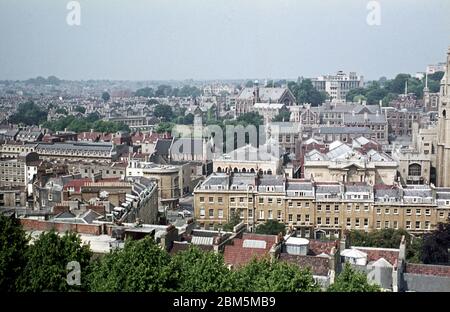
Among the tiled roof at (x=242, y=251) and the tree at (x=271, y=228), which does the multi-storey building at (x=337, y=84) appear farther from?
the tiled roof at (x=242, y=251)

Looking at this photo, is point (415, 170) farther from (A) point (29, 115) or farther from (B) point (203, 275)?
(A) point (29, 115)

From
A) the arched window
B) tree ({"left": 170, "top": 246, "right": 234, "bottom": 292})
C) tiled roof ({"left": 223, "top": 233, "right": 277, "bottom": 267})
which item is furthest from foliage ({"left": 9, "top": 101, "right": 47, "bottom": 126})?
tree ({"left": 170, "top": 246, "right": 234, "bottom": 292})

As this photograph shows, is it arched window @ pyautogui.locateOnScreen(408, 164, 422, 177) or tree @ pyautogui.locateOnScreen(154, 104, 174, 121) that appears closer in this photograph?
arched window @ pyautogui.locateOnScreen(408, 164, 422, 177)

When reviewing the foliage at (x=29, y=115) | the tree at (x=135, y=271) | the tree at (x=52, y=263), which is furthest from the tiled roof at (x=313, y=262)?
the foliage at (x=29, y=115)

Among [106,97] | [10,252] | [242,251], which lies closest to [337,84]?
[106,97]

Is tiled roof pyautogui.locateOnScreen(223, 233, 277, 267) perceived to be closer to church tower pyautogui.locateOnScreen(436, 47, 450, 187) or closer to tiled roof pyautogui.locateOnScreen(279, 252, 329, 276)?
tiled roof pyautogui.locateOnScreen(279, 252, 329, 276)

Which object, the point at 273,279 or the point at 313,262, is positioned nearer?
the point at 273,279

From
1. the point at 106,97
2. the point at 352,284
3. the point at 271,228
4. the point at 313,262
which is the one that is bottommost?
the point at 271,228
